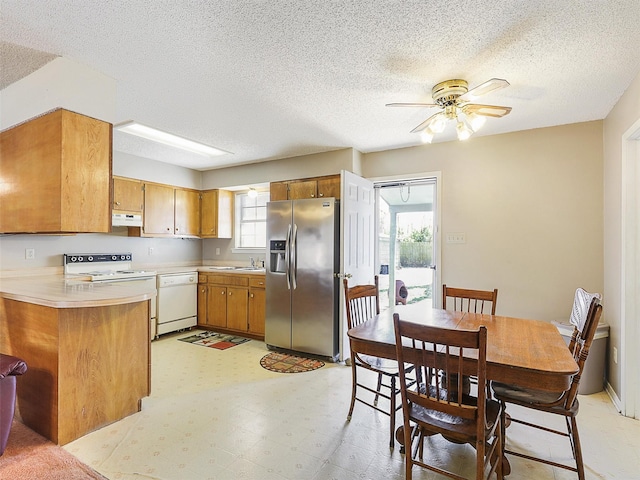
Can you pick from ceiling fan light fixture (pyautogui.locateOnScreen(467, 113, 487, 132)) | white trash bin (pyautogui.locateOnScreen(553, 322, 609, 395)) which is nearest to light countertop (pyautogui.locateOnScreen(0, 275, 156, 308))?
ceiling fan light fixture (pyautogui.locateOnScreen(467, 113, 487, 132))

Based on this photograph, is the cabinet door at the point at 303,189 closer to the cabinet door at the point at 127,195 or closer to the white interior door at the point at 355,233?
the white interior door at the point at 355,233

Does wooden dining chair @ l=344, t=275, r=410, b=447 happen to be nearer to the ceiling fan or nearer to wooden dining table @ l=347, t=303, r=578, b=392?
wooden dining table @ l=347, t=303, r=578, b=392

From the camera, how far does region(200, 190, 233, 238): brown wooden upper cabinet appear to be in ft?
17.6

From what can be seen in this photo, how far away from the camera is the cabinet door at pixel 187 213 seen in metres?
5.11

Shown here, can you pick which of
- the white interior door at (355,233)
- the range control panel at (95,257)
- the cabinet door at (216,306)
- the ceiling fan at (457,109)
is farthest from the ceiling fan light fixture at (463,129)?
the range control panel at (95,257)

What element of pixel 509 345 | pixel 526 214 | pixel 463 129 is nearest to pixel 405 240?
pixel 526 214

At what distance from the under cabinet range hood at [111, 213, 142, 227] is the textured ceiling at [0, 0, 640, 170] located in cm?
145

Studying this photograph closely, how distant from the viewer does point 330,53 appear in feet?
7.04

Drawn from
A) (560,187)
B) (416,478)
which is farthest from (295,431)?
(560,187)

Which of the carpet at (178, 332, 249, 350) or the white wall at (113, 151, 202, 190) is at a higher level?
the white wall at (113, 151, 202, 190)

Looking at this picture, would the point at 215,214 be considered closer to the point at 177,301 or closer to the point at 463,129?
the point at 177,301

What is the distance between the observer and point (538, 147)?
344 cm

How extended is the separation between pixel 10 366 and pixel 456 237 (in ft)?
12.3

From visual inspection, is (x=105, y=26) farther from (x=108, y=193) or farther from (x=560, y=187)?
(x=560, y=187)
